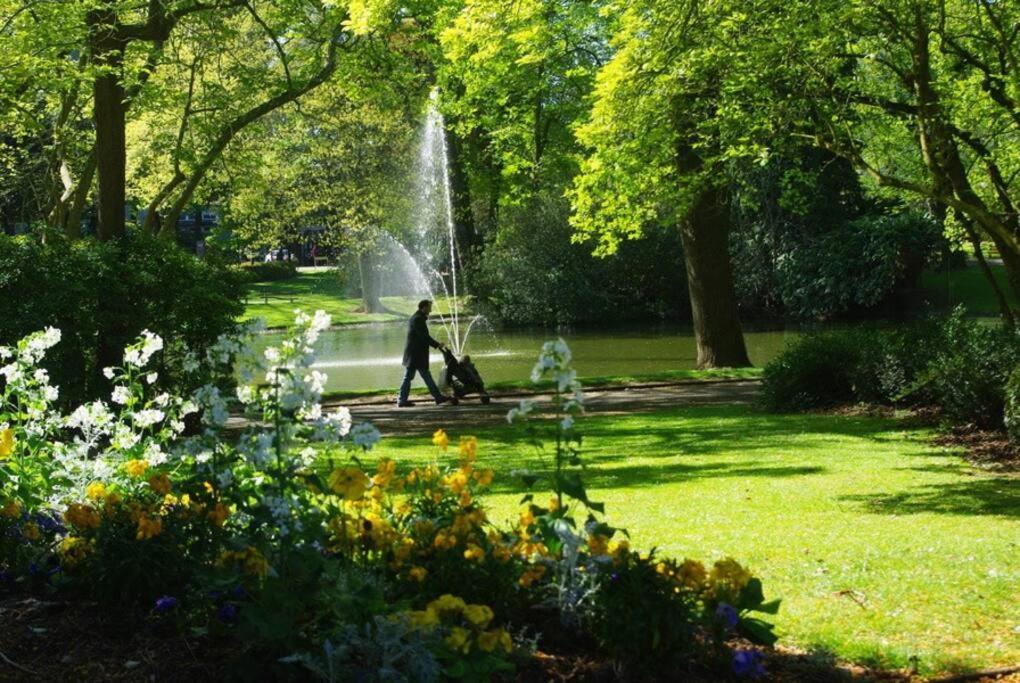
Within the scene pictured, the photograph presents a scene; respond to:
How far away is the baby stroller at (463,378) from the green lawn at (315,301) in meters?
26.6

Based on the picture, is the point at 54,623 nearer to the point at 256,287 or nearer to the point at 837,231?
the point at 837,231

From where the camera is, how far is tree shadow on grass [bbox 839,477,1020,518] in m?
9.07

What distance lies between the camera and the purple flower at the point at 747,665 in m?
4.37

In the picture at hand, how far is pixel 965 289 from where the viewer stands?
47.4 meters

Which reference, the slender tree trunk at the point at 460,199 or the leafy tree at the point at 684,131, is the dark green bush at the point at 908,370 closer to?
the leafy tree at the point at 684,131

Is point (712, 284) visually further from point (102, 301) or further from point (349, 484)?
point (349, 484)

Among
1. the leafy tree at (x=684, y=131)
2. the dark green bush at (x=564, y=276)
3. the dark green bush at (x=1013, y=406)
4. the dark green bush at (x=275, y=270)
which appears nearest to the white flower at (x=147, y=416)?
the leafy tree at (x=684, y=131)

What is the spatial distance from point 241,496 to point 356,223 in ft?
131

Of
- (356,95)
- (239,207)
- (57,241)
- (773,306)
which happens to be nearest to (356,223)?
(239,207)

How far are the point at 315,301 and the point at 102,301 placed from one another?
136 ft

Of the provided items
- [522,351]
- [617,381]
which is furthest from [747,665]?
[522,351]

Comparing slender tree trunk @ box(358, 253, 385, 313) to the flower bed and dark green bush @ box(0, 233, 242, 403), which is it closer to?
dark green bush @ box(0, 233, 242, 403)

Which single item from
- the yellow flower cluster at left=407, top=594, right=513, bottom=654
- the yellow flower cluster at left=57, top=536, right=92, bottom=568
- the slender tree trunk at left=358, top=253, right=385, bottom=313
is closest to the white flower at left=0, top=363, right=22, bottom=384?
the yellow flower cluster at left=57, top=536, right=92, bottom=568

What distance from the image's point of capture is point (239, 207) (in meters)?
34.4
